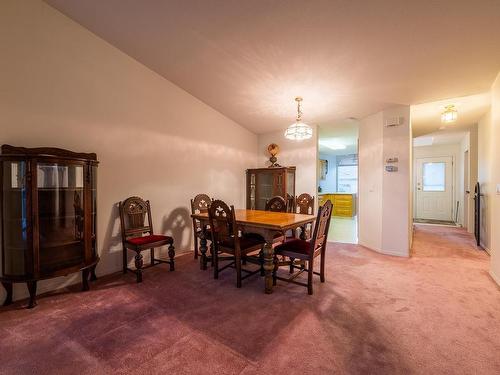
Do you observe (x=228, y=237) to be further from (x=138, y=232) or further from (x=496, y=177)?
(x=496, y=177)

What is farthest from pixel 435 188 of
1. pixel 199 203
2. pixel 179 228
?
pixel 179 228

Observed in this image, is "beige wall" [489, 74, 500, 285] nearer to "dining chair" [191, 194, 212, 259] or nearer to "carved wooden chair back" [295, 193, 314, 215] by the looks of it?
"carved wooden chair back" [295, 193, 314, 215]

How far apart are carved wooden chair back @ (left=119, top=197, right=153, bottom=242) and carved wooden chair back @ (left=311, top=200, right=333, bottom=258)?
2155mm

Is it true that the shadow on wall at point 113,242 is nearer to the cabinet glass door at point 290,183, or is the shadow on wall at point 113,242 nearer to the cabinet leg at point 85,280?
the cabinet leg at point 85,280

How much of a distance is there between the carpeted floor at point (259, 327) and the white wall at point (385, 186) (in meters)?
0.98

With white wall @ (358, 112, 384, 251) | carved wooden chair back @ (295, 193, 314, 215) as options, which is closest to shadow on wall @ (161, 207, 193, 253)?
carved wooden chair back @ (295, 193, 314, 215)

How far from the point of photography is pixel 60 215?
7.89ft

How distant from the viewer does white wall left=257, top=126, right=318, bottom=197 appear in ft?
16.5

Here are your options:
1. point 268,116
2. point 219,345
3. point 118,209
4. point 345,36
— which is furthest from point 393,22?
point 118,209

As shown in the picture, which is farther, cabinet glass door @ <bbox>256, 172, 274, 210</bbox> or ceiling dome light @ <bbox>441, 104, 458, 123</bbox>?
cabinet glass door @ <bbox>256, 172, 274, 210</bbox>

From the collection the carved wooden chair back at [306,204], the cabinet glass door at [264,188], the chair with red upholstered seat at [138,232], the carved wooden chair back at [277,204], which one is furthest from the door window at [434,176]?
the chair with red upholstered seat at [138,232]

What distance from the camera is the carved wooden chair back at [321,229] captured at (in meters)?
2.41

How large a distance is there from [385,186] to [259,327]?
325 centimetres

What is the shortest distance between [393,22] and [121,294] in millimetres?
3702
